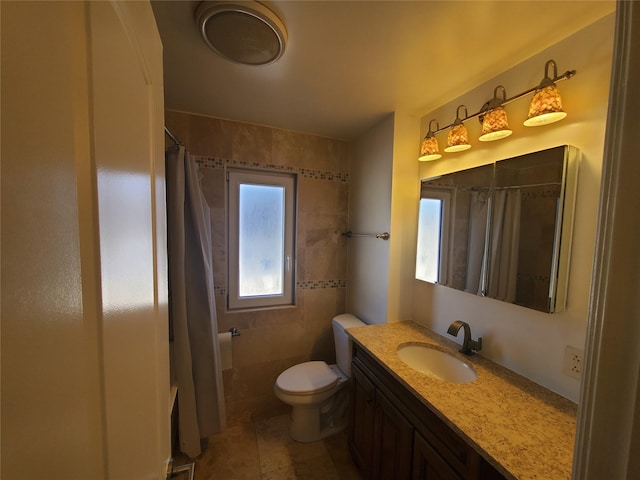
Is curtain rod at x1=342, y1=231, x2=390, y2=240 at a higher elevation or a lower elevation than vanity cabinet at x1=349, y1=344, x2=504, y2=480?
higher

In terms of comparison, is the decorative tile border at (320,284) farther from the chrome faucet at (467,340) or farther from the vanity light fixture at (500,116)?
the vanity light fixture at (500,116)

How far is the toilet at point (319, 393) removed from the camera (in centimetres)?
176

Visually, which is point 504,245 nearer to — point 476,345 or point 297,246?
point 476,345

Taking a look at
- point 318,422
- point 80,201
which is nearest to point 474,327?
point 318,422

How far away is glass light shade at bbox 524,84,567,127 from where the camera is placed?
39.7 inches

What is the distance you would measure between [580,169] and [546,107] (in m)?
0.28

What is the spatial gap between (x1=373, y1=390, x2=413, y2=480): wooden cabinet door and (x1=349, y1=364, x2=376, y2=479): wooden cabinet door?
0.06m

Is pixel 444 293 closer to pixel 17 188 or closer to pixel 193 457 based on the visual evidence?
pixel 17 188

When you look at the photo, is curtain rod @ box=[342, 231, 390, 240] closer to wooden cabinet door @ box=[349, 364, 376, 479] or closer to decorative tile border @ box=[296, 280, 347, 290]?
decorative tile border @ box=[296, 280, 347, 290]

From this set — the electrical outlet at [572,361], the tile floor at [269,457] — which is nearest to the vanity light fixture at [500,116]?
the electrical outlet at [572,361]

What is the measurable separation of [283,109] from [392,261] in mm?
1302

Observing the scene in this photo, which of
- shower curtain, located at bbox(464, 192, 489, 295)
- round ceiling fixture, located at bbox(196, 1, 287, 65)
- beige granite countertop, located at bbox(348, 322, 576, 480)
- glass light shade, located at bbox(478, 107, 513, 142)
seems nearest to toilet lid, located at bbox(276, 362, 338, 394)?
beige granite countertop, located at bbox(348, 322, 576, 480)

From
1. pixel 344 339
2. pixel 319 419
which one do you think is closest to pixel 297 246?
pixel 344 339

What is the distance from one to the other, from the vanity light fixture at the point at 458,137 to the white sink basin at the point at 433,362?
3.81ft
